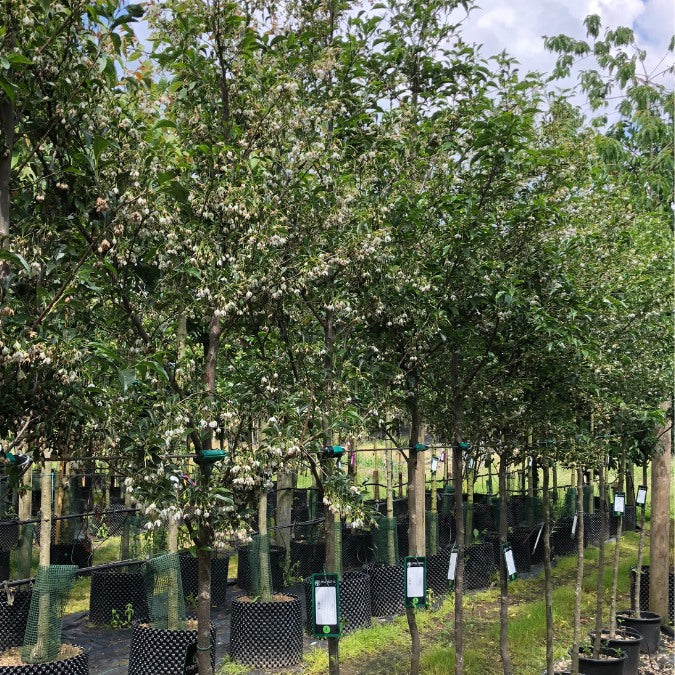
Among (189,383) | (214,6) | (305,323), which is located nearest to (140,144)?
(214,6)

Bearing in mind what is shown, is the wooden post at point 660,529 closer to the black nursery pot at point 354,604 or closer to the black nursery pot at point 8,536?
the black nursery pot at point 354,604

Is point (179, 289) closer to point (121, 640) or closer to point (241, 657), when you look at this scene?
point (241, 657)

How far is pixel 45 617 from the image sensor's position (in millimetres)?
5734

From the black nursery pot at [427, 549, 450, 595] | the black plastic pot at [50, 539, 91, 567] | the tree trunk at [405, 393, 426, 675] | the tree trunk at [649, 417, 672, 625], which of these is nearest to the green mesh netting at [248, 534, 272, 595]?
the tree trunk at [405, 393, 426, 675]

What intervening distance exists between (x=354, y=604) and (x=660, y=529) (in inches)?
150

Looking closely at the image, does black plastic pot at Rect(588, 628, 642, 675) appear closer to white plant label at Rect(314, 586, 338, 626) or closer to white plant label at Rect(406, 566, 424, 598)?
white plant label at Rect(406, 566, 424, 598)

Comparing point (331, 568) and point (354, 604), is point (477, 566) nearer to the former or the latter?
point (354, 604)

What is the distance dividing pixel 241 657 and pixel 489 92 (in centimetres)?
527

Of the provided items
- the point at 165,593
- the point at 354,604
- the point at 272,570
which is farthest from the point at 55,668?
the point at 272,570

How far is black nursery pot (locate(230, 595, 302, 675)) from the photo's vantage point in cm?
673

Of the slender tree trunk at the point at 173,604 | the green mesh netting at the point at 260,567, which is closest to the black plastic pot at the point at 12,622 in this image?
the slender tree trunk at the point at 173,604

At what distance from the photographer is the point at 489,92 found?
4.76m

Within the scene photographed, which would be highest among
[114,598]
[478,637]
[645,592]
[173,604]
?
[173,604]

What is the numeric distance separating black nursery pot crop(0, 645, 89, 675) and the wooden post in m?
6.41
